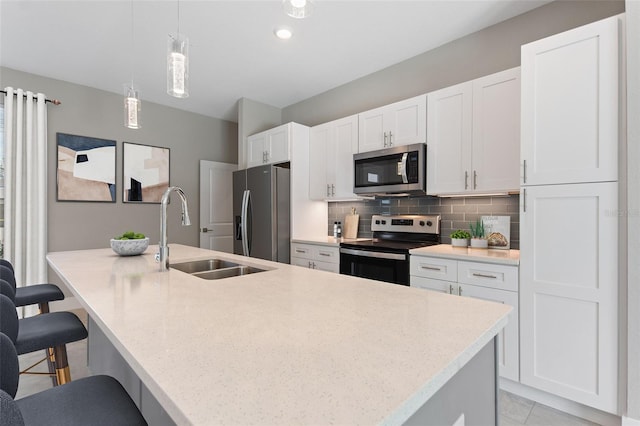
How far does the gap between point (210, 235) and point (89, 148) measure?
1.92 metres

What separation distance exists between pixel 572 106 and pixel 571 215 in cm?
62

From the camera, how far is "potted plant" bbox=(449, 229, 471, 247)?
2.56 m

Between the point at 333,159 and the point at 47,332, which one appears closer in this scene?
the point at 47,332

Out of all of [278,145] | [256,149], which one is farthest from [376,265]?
[256,149]

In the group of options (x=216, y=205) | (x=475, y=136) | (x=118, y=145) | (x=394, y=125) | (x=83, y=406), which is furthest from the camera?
(x=216, y=205)

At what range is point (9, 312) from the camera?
107 cm

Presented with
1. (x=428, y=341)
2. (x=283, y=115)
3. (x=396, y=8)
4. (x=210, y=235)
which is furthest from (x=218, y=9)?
(x=210, y=235)

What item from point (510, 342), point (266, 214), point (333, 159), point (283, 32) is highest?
point (283, 32)

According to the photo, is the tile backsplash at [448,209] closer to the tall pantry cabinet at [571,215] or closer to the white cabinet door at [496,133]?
the white cabinet door at [496,133]

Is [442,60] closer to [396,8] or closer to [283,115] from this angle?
[396,8]

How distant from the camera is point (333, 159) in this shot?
3492 millimetres

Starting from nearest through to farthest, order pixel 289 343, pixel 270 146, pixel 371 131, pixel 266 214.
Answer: pixel 289 343 < pixel 371 131 < pixel 266 214 < pixel 270 146

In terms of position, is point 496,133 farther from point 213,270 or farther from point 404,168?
point 213,270

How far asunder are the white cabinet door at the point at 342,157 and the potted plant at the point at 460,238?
111cm
